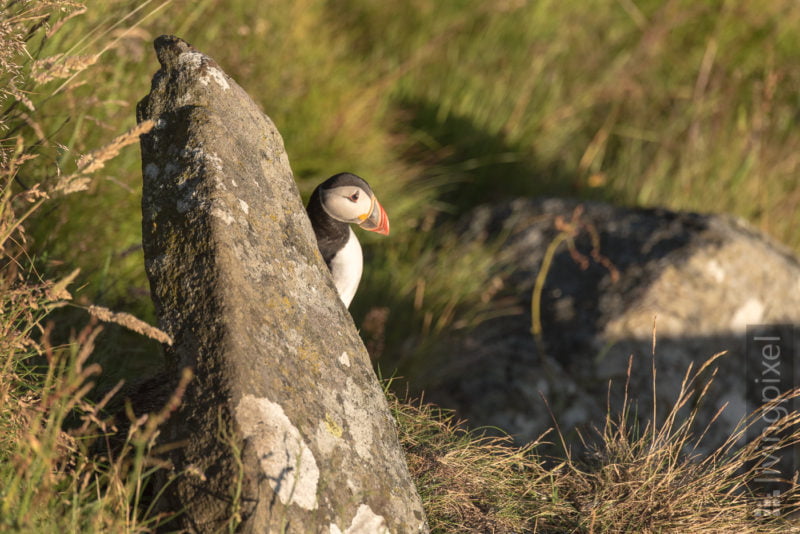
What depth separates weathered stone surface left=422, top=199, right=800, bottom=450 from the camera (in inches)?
165

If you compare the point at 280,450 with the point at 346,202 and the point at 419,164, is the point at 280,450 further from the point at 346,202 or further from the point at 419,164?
the point at 419,164

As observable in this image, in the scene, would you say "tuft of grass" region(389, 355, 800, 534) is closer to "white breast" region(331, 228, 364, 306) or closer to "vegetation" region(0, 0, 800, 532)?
"vegetation" region(0, 0, 800, 532)

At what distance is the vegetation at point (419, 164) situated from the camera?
224 centimetres

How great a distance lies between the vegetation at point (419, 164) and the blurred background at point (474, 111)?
19mm

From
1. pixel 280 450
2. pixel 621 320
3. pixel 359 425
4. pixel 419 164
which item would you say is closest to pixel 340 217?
pixel 359 425

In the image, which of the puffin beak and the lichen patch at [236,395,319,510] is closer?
the lichen patch at [236,395,319,510]

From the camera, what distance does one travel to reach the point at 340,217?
3004 millimetres

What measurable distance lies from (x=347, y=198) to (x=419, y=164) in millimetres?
3147

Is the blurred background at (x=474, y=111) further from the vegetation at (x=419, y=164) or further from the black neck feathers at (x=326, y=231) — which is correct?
the black neck feathers at (x=326, y=231)

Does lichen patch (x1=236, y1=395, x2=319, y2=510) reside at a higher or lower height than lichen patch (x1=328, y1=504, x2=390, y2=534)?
higher

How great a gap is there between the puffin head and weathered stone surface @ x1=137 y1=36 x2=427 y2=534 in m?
0.36

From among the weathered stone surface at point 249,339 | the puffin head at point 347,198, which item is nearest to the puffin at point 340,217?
the puffin head at point 347,198

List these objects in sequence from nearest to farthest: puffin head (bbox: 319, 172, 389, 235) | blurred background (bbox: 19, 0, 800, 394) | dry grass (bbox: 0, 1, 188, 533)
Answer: dry grass (bbox: 0, 1, 188, 533) < puffin head (bbox: 319, 172, 389, 235) < blurred background (bbox: 19, 0, 800, 394)

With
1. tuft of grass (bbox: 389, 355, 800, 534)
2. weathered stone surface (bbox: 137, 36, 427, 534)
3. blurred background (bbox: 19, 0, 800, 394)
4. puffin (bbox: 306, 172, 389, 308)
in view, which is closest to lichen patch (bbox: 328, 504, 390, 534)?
weathered stone surface (bbox: 137, 36, 427, 534)
